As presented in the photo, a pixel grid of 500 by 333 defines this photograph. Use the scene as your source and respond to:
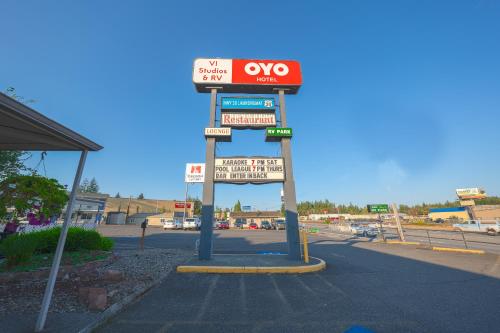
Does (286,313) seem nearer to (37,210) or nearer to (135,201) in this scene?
(37,210)

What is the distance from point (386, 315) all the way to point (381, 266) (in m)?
5.76

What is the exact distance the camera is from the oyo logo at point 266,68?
A: 1216 centimetres

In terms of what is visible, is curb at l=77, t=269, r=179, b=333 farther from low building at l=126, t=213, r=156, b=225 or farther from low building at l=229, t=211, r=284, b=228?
low building at l=126, t=213, r=156, b=225

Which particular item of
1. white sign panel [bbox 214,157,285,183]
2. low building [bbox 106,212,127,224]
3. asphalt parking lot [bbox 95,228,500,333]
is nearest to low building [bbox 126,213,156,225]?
low building [bbox 106,212,127,224]

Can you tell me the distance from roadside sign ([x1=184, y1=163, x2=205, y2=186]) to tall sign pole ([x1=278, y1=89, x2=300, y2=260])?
33.5 metres

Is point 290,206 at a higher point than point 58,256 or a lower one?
higher

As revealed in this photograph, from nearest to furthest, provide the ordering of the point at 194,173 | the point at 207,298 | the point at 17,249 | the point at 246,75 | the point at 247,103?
the point at 207,298 < the point at 17,249 < the point at 247,103 < the point at 246,75 < the point at 194,173

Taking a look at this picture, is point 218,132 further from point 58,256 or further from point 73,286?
point 58,256

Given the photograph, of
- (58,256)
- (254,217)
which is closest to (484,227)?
(58,256)

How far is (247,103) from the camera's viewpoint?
11.6 m

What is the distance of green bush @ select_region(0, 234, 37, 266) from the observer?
6.57 metres

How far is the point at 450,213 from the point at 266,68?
8503 cm

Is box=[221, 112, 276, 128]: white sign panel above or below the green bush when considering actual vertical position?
above

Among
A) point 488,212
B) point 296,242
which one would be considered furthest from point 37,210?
point 488,212
